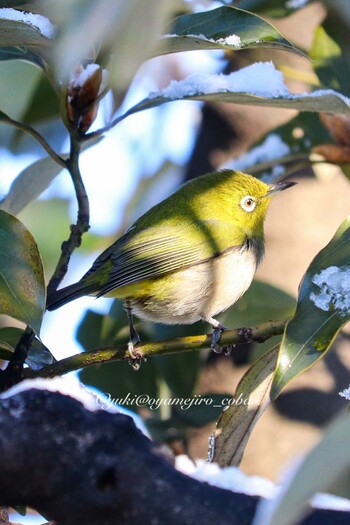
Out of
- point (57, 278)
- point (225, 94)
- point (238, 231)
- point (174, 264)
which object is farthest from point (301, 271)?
point (57, 278)

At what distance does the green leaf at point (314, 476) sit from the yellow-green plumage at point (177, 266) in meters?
2.03

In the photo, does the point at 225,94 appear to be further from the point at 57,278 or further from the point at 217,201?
the point at 217,201

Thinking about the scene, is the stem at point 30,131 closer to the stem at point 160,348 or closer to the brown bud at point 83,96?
the brown bud at point 83,96

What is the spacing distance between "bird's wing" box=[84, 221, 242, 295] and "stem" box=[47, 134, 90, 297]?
604 mm

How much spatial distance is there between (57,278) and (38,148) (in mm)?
1495

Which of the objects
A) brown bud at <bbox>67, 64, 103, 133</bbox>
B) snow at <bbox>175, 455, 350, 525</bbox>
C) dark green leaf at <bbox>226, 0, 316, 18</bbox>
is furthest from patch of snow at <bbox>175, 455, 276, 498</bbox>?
dark green leaf at <bbox>226, 0, 316, 18</bbox>

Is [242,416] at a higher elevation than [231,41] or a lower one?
lower

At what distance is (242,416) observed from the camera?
2121 mm

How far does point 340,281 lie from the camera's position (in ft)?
6.22

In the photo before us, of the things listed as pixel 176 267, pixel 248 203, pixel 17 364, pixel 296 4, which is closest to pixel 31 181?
pixel 176 267

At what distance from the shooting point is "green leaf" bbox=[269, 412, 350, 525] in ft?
2.77

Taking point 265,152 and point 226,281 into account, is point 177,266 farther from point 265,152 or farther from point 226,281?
point 265,152

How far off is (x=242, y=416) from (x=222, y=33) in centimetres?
108

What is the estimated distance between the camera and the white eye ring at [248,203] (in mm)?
3822
